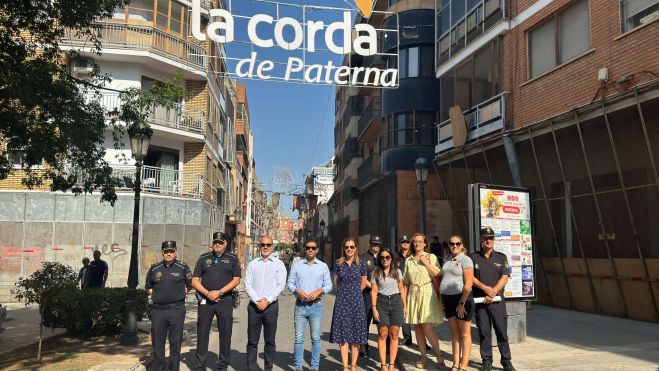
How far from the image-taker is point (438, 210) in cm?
2355

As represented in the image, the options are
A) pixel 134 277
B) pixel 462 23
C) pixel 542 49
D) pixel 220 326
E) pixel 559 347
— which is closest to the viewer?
pixel 220 326

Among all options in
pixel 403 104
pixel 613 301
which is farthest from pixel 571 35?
pixel 403 104

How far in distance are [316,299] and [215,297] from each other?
4.51ft

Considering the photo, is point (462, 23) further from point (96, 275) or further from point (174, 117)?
point (96, 275)

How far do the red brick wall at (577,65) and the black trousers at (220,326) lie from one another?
970 cm

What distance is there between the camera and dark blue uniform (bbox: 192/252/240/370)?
24.9 ft

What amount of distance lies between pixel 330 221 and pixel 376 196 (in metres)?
26.4

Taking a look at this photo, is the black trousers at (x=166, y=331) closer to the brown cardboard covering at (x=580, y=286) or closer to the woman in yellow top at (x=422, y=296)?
the woman in yellow top at (x=422, y=296)

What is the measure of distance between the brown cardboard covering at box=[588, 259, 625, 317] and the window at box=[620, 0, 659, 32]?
5.53 m

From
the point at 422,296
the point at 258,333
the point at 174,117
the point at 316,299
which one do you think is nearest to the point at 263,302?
the point at 258,333

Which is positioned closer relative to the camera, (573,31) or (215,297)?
(215,297)

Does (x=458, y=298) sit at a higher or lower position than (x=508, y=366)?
higher

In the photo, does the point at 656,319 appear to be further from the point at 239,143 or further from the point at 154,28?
the point at 239,143

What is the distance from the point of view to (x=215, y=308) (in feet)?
24.9
